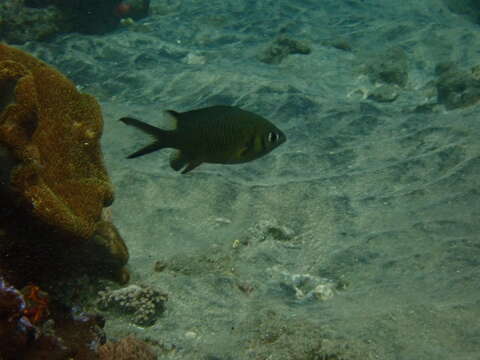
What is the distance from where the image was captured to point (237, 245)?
471cm

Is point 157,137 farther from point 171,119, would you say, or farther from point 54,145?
point 54,145

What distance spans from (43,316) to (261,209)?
3.31m

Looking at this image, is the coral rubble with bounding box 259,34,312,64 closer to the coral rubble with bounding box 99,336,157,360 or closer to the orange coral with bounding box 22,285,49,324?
the coral rubble with bounding box 99,336,157,360

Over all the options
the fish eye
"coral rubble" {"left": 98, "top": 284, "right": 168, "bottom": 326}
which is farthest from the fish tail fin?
"coral rubble" {"left": 98, "top": 284, "right": 168, "bottom": 326}

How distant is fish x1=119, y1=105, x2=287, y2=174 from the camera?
304 centimetres

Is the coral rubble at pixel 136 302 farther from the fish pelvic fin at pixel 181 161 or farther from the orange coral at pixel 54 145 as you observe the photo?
the fish pelvic fin at pixel 181 161

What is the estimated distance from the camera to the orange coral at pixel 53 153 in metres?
2.66

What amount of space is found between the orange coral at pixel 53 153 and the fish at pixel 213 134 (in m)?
0.68

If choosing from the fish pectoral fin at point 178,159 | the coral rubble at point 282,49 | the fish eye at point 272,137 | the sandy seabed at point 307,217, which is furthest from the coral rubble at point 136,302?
the coral rubble at point 282,49

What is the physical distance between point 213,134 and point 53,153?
139 cm

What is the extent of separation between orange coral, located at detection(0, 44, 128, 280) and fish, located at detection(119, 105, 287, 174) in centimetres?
68

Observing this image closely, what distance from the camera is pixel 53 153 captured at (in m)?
3.33

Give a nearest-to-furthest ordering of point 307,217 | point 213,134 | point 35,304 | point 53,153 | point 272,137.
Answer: point 35,304
point 213,134
point 272,137
point 53,153
point 307,217

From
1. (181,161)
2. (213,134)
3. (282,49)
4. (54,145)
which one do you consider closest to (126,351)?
(181,161)
